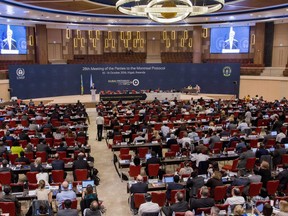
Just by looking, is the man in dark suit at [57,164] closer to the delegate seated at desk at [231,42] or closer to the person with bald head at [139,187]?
the person with bald head at [139,187]

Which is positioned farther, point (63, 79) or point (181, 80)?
point (181, 80)

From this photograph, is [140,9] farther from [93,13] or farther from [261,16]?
[261,16]

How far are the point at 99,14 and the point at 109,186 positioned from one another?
68.3 feet

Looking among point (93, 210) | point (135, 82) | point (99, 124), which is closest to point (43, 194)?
point (93, 210)

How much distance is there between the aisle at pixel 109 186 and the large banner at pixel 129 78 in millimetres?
15976

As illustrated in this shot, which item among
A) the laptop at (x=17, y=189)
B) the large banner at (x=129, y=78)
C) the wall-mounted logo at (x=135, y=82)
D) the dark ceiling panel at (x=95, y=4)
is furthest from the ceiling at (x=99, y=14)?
the laptop at (x=17, y=189)

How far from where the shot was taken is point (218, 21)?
34344mm

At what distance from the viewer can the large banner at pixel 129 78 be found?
101 ft

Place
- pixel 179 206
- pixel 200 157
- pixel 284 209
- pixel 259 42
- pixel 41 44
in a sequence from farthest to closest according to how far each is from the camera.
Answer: pixel 259 42
pixel 41 44
pixel 200 157
pixel 179 206
pixel 284 209

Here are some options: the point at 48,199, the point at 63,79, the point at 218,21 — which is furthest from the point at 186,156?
the point at 218,21

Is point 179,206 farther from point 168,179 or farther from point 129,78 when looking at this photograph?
point 129,78

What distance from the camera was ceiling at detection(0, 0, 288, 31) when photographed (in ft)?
75.0

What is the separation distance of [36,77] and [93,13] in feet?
25.5

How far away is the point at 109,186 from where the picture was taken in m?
11.6
